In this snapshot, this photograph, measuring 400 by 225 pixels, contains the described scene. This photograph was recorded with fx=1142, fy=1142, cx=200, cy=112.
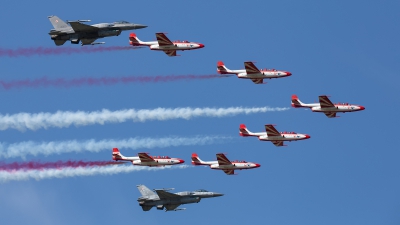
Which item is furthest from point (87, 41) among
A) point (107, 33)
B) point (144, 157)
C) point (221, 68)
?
point (221, 68)

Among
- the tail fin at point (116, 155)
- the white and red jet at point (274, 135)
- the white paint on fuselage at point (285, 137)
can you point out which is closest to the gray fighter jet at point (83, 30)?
the tail fin at point (116, 155)

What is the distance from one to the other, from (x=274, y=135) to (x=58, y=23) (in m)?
27.6

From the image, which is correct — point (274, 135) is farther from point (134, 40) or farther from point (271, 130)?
point (134, 40)

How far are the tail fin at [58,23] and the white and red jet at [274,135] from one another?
80.5ft

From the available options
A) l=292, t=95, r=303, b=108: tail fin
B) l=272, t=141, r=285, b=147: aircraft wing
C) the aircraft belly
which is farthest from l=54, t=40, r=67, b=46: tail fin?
l=272, t=141, r=285, b=147: aircraft wing

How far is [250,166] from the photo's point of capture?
437 feet

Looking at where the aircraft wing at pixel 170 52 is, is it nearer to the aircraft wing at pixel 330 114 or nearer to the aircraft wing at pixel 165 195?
the aircraft wing at pixel 165 195

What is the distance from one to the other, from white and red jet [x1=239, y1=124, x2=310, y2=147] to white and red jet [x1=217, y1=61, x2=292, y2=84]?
5540 mm

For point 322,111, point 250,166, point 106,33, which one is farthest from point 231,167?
point 106,33

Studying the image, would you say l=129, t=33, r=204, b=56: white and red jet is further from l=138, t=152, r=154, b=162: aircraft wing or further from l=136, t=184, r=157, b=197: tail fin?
l=136, t=184, r=157, b=197: tail fin

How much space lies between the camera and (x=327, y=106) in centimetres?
12706

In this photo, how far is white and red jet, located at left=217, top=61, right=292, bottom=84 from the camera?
126 meters

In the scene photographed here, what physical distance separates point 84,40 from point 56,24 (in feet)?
11.4

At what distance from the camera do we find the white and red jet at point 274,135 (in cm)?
12850
